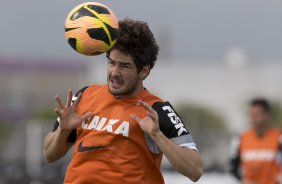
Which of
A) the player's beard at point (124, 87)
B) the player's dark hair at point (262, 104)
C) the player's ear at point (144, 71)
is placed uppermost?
the player's ear at point (144, 71)

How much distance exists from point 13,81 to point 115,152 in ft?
337

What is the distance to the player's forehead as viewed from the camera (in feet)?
25.0

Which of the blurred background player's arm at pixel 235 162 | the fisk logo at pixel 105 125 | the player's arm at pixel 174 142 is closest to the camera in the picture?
the player's arm at pixel 174 142

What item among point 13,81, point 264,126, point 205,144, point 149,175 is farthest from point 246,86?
point 149,175

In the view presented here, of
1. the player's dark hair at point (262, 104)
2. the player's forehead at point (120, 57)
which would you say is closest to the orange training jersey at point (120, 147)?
the player's forehead at point (120, 57)

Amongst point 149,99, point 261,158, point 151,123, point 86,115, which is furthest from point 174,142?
point 261,158

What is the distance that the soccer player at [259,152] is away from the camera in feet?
46.2

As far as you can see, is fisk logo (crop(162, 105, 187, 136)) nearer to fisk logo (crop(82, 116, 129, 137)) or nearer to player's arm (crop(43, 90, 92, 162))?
fisk logo (crop(82, 116, 129, 137))

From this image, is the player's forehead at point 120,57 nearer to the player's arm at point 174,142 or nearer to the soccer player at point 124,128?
the soccer player at point 124,128

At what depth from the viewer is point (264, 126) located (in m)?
14.5

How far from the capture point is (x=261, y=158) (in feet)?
46.8

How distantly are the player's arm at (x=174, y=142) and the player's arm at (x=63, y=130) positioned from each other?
0.50m

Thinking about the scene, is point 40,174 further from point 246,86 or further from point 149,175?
point 246,86

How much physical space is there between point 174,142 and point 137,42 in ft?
2.90
